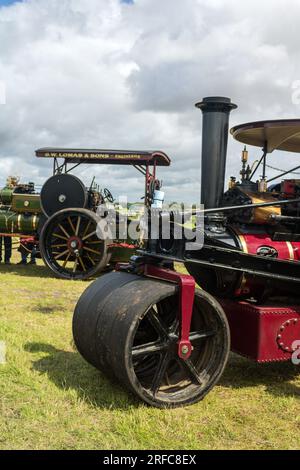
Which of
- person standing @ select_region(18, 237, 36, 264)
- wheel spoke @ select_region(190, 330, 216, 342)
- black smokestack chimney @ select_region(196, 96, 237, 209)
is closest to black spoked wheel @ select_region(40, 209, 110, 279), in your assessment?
person standing @ select_region(18, 237, 36, 264)

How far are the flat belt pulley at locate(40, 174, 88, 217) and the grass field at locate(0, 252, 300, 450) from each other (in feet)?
15.6

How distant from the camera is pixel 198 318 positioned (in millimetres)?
3314

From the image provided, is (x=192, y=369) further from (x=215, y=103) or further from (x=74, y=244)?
(x=74, y=244)

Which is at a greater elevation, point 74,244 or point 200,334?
point 74,244

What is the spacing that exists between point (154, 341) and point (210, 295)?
0.45 metres

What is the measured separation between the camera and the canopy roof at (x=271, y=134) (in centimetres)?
366

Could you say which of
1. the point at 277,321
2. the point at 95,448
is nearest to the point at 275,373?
the point at 277,321

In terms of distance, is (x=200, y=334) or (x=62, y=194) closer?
(x=200, y=334)

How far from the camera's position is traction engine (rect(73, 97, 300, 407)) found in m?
3.03

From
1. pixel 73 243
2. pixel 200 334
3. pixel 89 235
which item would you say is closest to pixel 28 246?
pixel 73 243

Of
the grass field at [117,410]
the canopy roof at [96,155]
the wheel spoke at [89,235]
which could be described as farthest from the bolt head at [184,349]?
the canopy roof at [96,155]

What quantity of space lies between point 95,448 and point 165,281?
1.08 meters

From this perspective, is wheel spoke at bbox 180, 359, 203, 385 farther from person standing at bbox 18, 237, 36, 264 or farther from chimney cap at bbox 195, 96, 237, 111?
person standing at bbox 18, 237, 36, 264

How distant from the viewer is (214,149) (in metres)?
3.81
